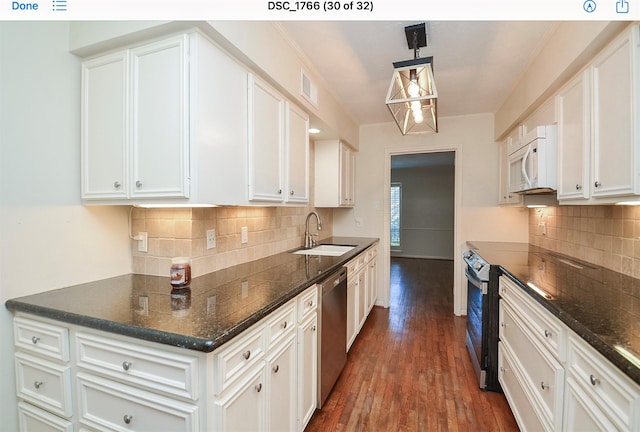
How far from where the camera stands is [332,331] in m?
2.04

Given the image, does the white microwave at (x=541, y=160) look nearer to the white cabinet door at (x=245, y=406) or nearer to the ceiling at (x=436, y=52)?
the ceiling at (x=436, y=52)

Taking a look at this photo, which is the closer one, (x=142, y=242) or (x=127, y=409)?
(x=127, y=409)

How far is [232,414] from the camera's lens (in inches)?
40.9

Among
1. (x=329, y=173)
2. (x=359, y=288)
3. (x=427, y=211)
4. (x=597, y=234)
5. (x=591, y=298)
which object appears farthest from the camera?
(x=427, y=211)

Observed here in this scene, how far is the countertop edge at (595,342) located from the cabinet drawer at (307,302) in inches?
45.1

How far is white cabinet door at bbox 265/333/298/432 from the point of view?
131cm

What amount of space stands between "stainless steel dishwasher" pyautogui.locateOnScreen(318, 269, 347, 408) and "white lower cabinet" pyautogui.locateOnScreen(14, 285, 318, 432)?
1.29ft

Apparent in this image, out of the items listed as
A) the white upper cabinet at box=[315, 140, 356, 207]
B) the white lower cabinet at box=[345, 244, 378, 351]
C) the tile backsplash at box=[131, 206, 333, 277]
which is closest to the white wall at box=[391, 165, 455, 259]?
the white lower cabinet at box=[345, 244, 378, 351]

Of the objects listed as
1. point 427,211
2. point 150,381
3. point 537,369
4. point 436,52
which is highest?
point 436,52

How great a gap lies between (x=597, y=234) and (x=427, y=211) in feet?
20.6
